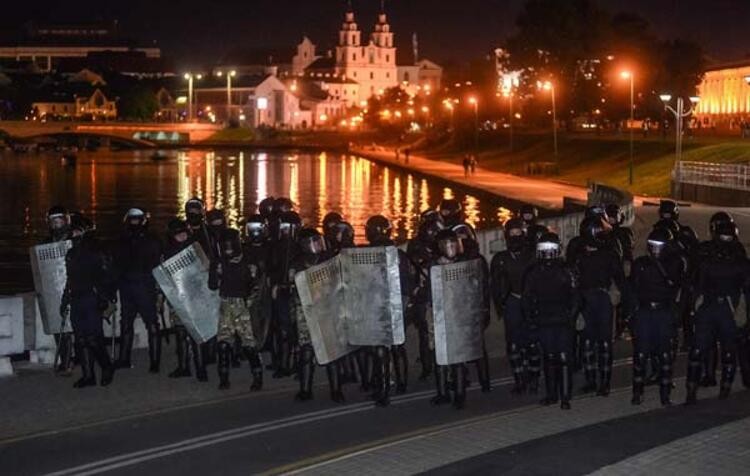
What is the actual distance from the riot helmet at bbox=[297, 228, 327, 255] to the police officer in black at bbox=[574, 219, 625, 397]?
2.86m

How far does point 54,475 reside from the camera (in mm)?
10797

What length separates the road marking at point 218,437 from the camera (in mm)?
11086

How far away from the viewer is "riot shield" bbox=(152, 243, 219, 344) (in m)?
15.0

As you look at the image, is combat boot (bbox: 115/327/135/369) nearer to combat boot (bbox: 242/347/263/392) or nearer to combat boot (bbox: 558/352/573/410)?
combat boot (bbox: 242/347/263/392)

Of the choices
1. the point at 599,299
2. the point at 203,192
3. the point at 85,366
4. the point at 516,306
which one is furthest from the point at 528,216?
the point at 203,192

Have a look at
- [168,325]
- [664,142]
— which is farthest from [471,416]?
[664,142]

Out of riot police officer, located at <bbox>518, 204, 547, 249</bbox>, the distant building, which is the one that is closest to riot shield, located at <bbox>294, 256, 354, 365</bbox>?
riot police officer, located at <bbox>518, 204, 547, 249</bbox>

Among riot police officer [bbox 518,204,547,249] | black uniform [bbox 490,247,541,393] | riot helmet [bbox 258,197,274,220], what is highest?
riot helmet [bbox 258,197,274,220]

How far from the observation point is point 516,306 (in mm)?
14344

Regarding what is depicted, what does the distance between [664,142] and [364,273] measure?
67.7m

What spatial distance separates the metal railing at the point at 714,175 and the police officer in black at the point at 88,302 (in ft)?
117

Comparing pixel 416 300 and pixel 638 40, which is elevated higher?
pixel 638 40

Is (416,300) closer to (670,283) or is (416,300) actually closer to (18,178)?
(670,283)

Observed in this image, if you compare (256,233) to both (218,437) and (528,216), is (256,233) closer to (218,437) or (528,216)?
(218,437)
